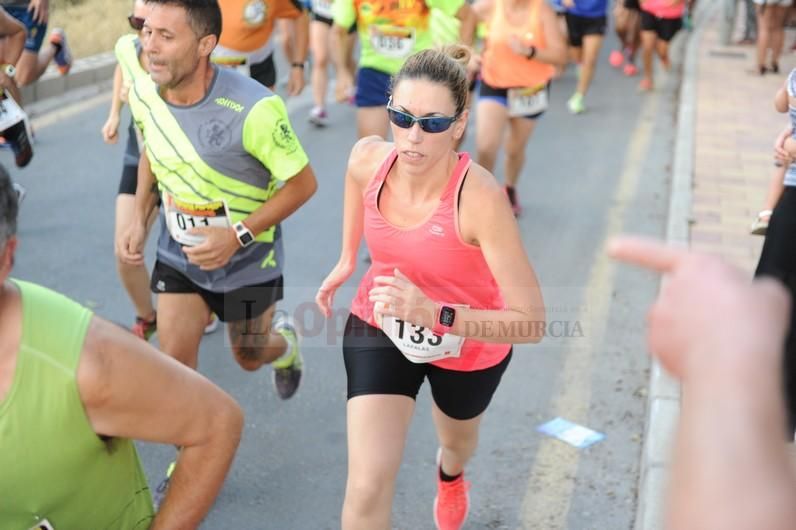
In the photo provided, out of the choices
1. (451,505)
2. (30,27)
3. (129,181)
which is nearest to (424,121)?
(451,505)

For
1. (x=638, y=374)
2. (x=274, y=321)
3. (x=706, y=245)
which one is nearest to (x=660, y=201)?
(x=706, y=245)

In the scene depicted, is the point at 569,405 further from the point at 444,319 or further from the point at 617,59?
the point at 617,59

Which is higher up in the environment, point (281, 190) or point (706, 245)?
point (281, 190)

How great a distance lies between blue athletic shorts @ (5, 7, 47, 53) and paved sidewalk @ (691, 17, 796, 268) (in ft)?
17.0

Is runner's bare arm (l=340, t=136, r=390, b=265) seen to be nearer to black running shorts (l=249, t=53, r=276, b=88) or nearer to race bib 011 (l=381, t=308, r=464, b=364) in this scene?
race bib 011 (l=381, t=308, r=464, b=364)

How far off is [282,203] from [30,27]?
16.9 feet

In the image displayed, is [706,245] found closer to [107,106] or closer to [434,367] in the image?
[434,367]

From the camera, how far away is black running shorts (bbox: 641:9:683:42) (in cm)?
1274

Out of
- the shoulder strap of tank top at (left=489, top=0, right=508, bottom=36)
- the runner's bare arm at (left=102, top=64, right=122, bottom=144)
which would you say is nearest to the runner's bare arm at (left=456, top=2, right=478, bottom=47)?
the shoulder strap of tank top at (left=489, top=0, right=508, bottom=36)

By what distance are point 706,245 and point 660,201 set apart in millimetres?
1605

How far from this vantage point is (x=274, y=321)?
16.4ft

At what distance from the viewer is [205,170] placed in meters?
4.04

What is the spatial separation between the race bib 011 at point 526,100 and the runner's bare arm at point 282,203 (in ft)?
11.4

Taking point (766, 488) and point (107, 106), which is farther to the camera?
point (107, 106)
